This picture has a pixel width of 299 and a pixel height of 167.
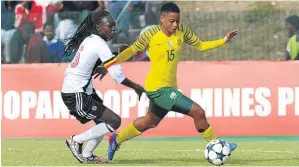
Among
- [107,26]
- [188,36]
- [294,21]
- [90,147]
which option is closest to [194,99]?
[294,21]

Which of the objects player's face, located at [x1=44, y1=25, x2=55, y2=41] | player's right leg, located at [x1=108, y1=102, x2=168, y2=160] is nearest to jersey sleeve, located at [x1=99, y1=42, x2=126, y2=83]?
player's right leg, located at [x1=108, y1=102, x2=168, y2=160]

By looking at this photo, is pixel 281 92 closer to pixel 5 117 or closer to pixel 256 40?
pixel 256 40

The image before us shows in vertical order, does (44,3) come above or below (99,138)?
above

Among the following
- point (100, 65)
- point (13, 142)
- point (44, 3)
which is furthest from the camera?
point (44, 3)

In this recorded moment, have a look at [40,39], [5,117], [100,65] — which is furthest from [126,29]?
[100,65]

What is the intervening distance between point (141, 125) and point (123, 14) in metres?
8.01

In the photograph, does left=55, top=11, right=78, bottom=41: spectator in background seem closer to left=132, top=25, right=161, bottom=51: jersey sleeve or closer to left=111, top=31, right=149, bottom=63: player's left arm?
left=111, top=31, right=149, bottom=63: player's left arm

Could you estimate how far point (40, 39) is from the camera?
22.2 m

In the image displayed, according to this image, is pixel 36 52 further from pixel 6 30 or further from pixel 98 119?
pixel 98 119

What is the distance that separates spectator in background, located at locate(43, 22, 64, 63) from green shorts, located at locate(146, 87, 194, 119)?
23.4 feet

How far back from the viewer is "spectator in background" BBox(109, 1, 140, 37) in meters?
22.3

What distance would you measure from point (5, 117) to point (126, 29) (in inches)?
132

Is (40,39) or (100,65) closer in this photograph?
(100,65)

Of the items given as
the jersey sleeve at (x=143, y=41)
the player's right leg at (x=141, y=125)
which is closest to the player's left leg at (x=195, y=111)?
the player's right leg at (x=141, y=125)
